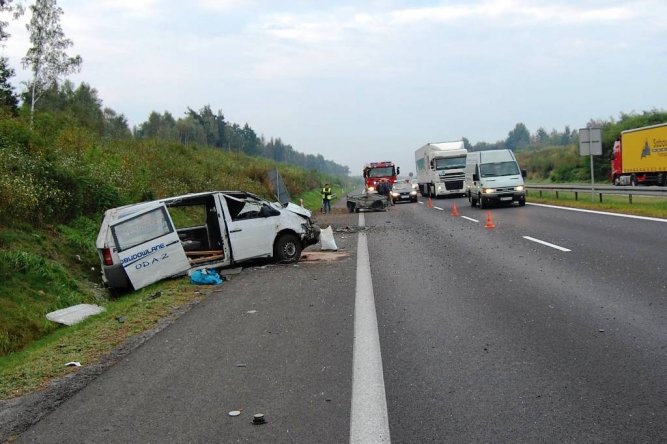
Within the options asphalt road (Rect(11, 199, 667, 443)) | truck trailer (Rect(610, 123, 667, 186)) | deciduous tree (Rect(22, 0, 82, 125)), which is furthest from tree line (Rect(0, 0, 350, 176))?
truck trailer (Rect(610, 123, 667, 186))

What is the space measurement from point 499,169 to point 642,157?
54.3 ft

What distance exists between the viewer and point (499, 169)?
88.6 ft

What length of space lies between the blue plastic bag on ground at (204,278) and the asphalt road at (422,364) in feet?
2.50

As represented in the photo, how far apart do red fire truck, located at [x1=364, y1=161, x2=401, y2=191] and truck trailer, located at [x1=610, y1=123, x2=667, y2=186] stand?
15.3 meters

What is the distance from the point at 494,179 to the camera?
26484mm

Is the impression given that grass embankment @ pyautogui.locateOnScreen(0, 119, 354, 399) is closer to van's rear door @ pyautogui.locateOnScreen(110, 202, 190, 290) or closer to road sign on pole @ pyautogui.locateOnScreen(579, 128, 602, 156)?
van's rear door @ pyautogui.locateOnScreen(110, 202, 190, 290)

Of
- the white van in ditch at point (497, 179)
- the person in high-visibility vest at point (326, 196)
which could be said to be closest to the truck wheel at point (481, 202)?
the white van in ditch at point (497, 179)

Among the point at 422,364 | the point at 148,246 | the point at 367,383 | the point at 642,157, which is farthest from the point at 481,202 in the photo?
the point at 367,383

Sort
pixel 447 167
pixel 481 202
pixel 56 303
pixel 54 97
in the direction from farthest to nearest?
pixel 54 97 → pixel 447 167 → pixel 481 202 → pixel 56 303

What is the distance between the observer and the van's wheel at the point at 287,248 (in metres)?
13.4

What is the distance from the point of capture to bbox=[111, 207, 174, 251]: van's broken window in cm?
1127

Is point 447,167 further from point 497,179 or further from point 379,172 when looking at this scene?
point 497,179

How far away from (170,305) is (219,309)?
1050 millimetres

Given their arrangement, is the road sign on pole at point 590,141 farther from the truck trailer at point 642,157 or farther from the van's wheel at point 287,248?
the van's wheel at point 287,248
